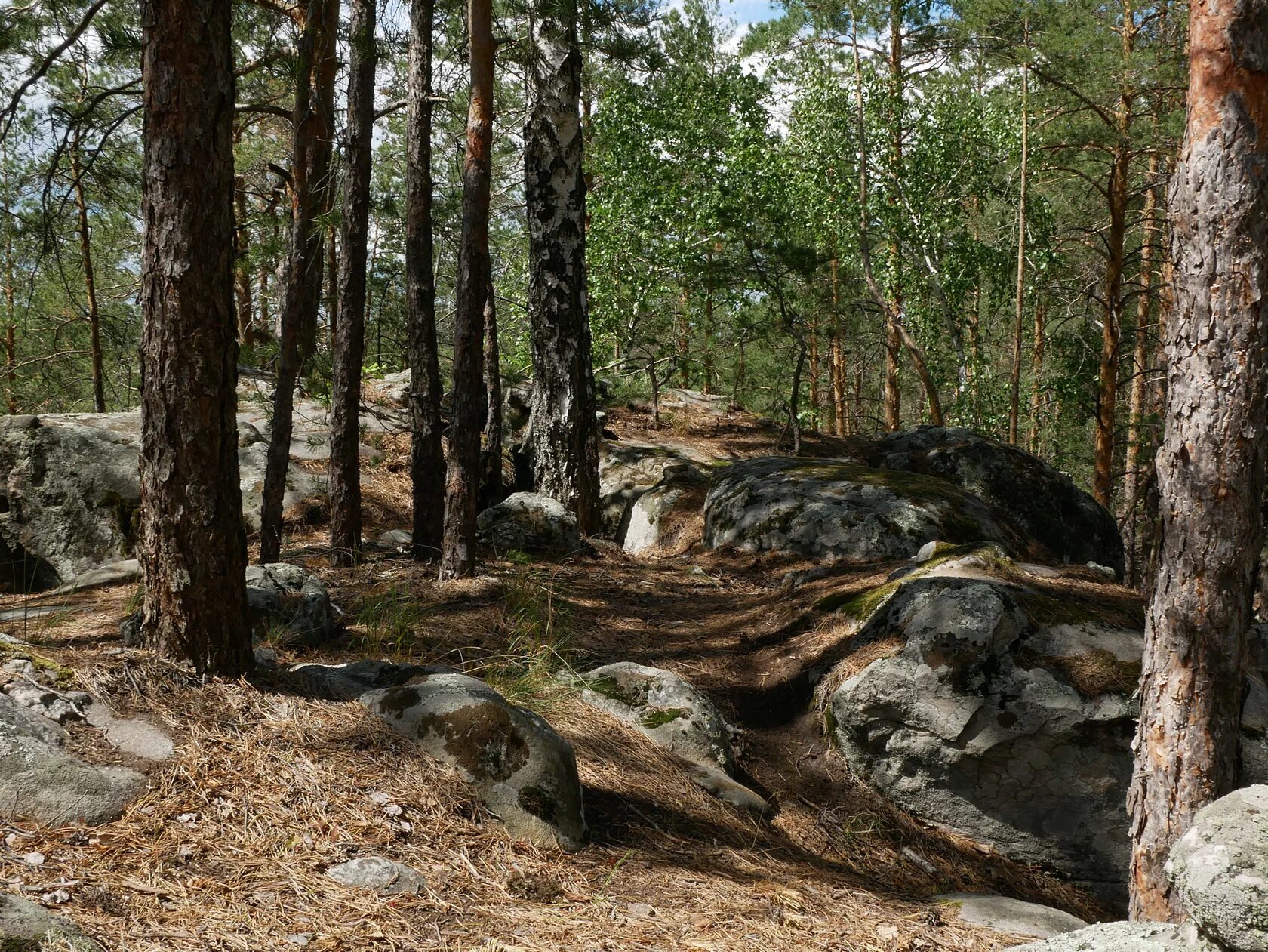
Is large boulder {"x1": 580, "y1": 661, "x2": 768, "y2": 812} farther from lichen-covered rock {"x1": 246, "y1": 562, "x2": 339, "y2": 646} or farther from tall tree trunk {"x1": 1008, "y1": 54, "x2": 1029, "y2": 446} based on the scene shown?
tall tree trunk {"x1": 1008, "y1": 54, "x2": 1029, "y2": 446}

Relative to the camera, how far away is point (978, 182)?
16547 millimetres

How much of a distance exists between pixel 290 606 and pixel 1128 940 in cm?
415

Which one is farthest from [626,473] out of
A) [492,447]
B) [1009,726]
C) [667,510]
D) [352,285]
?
[1009,726]

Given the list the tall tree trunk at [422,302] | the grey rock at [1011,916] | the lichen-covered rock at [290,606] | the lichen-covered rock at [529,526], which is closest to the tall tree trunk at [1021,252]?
the lichen-covered rock at [529,526]

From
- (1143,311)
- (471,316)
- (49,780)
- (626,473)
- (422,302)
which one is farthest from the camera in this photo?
(1143,311)

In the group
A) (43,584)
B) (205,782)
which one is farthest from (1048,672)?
(43,584)

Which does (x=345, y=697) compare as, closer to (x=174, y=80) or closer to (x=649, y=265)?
(x=174, y=80)

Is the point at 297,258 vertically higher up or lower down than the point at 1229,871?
higher up

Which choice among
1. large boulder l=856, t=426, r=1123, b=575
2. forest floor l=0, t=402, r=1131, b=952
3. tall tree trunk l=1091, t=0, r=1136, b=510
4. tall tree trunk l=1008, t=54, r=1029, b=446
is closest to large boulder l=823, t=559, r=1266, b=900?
forest floor l=0, t=402, r=1131, b=952

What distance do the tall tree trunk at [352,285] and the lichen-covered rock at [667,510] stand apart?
3.12 m

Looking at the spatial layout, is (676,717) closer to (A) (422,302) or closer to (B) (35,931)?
(B) (35,931)

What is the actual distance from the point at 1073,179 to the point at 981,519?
13.6 meters

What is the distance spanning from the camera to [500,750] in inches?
139

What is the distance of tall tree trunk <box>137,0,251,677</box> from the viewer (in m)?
3.42
